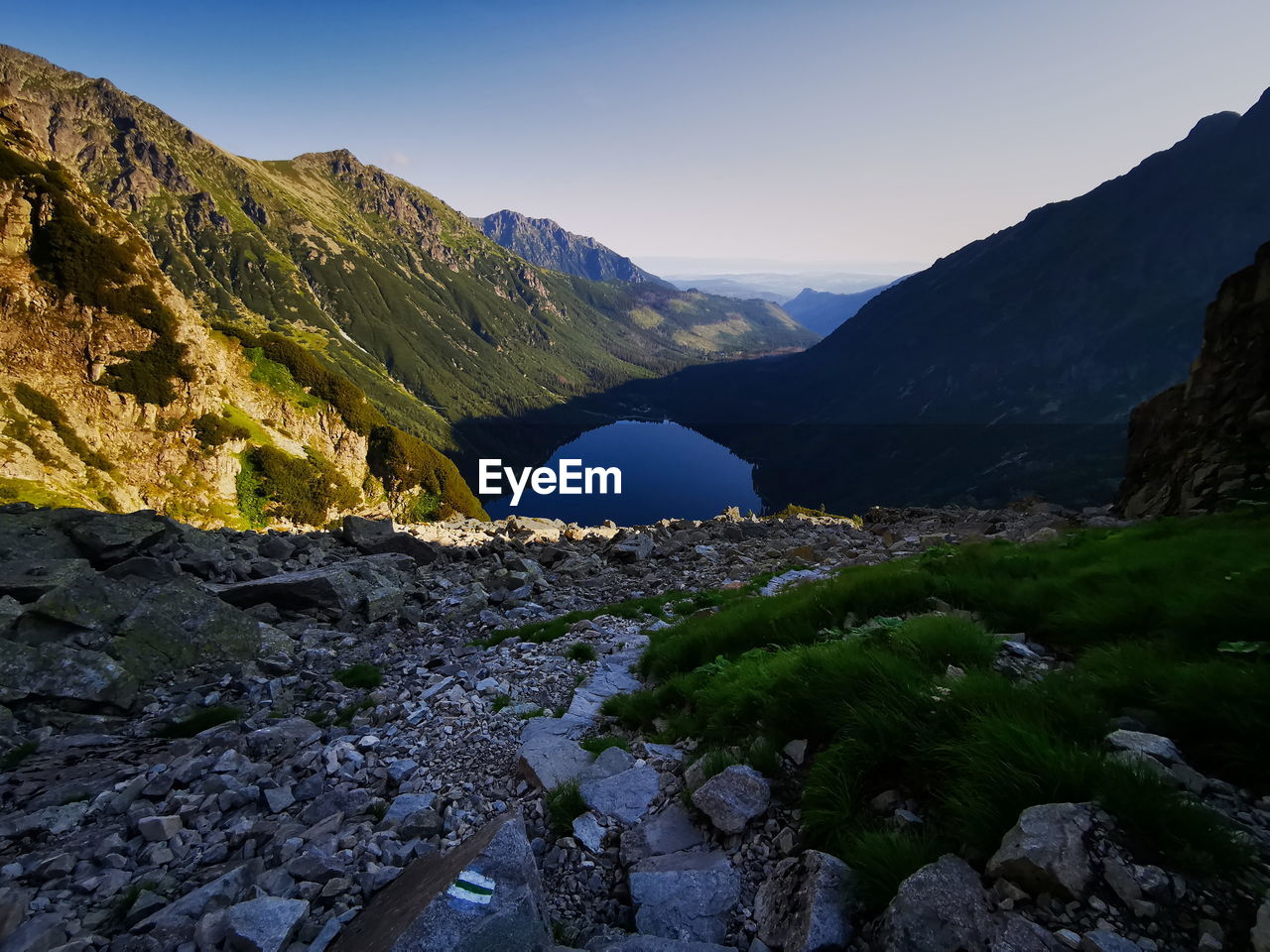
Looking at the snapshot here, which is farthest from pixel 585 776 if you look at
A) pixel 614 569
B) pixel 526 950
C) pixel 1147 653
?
pixel 614 569

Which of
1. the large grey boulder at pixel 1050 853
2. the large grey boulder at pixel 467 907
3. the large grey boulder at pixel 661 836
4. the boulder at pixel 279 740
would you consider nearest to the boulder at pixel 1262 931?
the large grey boulder at pixel 1050 853

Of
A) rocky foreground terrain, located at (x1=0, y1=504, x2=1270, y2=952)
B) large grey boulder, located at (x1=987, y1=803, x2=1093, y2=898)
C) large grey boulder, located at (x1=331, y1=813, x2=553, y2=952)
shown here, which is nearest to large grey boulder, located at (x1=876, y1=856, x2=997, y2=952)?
rocky foreground terrain, located at (x1=0, y1=504, x2=1270, y2=952)

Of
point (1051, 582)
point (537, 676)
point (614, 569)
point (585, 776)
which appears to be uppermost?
point (1051, 582)

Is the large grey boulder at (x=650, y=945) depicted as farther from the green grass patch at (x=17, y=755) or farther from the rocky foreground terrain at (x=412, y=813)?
A: the green grass patch at (x=17, y=755)

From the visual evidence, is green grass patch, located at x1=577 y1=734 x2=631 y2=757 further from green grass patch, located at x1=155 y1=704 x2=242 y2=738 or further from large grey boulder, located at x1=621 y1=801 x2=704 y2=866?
green grass patch, located at x1=155 y1=704 x2=242 y2=738

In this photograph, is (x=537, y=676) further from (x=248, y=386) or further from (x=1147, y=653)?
(x=248, y=386)
